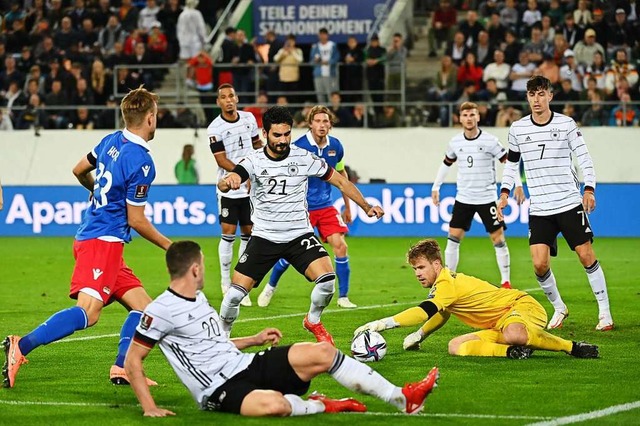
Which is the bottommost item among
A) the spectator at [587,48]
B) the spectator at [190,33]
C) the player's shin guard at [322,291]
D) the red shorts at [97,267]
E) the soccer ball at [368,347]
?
the soccer ball at [368,347]

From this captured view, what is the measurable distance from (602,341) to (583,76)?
50.1 ft

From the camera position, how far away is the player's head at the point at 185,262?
7414 mm

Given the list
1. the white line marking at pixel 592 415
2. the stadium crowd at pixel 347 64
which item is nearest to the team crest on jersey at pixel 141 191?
the white line marking at pixel 592 415

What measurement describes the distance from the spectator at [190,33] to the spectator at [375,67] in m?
4.40

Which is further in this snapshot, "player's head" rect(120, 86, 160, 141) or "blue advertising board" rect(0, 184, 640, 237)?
"blue advertising board" rect(0, 184, 640, 237)

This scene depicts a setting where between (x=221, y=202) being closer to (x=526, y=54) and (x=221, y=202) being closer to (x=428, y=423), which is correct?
(x=428, y=423)

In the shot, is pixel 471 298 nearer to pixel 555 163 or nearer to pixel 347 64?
Result: pixel 555 163

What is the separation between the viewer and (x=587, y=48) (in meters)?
25.7

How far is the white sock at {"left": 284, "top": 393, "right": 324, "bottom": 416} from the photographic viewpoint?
749 cm

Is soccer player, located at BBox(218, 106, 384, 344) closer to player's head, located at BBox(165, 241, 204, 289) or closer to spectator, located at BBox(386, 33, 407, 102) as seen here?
player's head, located at BBox(165, 241, 204, 289)

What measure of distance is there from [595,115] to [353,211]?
576 cm

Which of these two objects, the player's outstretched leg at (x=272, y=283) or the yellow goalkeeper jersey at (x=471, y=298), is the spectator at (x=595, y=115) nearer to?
the player's outstretched leg at (x=272, y=283)

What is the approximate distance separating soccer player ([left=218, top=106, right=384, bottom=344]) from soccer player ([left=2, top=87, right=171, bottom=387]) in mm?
1639

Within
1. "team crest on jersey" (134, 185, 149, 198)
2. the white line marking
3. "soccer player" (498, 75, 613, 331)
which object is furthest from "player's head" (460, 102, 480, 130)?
the white line marking
